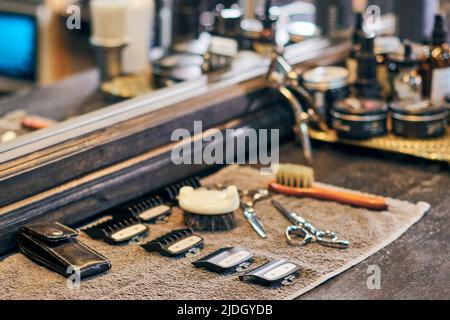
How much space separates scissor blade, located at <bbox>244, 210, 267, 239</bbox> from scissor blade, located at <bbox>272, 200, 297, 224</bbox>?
59 mm

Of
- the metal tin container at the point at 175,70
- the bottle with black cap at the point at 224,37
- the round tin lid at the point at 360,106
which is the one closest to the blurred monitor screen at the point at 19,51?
the bottle with black cap at the point at 224,37

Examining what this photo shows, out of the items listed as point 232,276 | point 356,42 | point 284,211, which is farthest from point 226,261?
point 356,42

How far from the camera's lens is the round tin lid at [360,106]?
221 centimetres

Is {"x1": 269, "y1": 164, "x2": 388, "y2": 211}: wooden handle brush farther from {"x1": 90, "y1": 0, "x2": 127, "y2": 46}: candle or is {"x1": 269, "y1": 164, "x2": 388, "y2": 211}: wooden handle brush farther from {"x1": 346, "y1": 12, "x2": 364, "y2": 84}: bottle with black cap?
{"x1": 90, "y1": 0, "x2": 127, "y2": 46}: candle

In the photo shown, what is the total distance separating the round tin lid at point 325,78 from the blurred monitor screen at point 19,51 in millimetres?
1983

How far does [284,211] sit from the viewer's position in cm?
183

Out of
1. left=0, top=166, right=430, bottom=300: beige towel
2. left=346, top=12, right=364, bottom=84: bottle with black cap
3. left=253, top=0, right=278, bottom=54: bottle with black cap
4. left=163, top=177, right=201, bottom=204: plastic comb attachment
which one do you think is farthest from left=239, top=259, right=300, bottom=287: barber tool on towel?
left=253, top=0, right=278, bottom=54: bottle with black cap

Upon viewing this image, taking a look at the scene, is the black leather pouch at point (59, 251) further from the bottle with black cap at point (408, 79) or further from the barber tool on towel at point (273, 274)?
the bottle with black cap at point (408, 79)

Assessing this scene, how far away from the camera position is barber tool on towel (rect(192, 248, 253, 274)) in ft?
5.16

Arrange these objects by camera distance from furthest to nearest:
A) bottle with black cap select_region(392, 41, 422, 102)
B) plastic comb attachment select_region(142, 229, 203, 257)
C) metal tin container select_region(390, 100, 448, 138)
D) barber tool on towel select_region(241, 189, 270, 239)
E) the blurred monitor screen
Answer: the blurred monitor screen
bottle with black cap select_region(392, 41, 422, 102)
metal tin container select_region(390, 100, 448, 138)
barber tool on towel select_region(241, 189, 270, 239)
plastic comb attachment select_region(142, 229, 203, 257)

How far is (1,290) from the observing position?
150 centimetres
